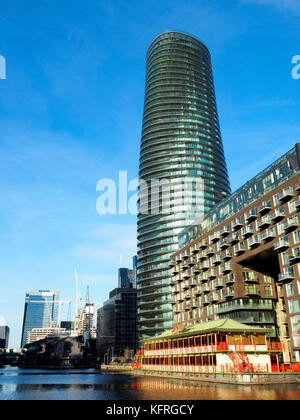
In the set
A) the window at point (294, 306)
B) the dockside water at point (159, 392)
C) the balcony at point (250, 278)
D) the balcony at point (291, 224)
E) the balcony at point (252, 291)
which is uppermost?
the balcony at point (291, 224)

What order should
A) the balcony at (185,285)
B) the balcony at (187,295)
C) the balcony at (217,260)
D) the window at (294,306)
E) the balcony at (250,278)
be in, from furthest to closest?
1. the balcony at (185,285)
2. the balcony at (187,295)
3. the balcony at (217,260)
4. the balcony at (250,278)
5. the window at (294,306)

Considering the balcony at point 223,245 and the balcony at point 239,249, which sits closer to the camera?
the balcony at point 239,249

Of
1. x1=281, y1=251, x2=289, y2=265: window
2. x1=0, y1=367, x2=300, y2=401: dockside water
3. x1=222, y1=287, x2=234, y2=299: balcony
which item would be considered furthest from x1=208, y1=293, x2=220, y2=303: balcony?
x1=0, y1=367, x2=300, y2=401: dockside water

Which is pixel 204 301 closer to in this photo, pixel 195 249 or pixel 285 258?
pixel 195 249

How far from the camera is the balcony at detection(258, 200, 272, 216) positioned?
9044 cm

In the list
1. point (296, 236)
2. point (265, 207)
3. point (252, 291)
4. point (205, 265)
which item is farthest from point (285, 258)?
point (205, 265)

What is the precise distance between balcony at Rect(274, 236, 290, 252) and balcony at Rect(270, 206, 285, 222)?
4.95 m

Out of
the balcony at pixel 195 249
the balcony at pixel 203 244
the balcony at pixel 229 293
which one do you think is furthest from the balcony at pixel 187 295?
the balcony at pixel 229 293

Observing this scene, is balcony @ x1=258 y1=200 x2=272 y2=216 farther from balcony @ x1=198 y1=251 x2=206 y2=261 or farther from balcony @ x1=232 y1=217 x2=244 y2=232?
balcony @ x1=198 y1=251 x2=206 y2=261

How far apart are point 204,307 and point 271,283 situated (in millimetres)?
25172

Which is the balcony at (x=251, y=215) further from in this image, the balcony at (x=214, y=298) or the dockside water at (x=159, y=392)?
the dockside water at (x=159, y=392)

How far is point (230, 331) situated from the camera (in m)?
63.7

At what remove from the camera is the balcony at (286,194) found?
8319 cm

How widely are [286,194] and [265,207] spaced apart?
7735 millimetres
